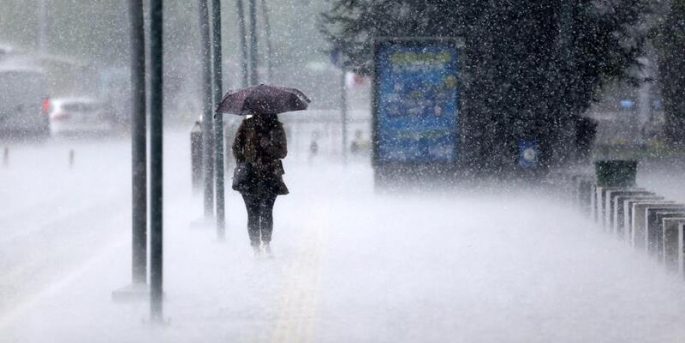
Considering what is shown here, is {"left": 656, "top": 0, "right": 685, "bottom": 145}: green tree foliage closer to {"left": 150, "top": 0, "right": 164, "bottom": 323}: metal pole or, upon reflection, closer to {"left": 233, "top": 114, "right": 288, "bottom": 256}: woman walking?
{"left": 233, "top": 114, "right": 288, "bottom": 256}: woman walking

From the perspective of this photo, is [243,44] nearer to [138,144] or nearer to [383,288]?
[383,288]

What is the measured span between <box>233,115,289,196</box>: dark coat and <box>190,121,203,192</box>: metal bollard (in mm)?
9024

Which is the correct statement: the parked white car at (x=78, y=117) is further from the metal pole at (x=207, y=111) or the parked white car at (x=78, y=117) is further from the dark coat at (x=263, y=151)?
the dark coat at (x=263, y=151)

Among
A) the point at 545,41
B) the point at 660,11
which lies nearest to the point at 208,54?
the point at 545,41

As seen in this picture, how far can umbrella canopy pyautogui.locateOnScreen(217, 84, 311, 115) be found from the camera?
543 inches

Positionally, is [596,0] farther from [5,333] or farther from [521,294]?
[5,333]

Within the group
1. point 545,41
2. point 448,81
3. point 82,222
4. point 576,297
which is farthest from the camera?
point 545,41

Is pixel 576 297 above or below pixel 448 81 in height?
below

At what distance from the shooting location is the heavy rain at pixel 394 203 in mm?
10398

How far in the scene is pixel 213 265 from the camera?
543 inches

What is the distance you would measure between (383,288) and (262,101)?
2.78 m

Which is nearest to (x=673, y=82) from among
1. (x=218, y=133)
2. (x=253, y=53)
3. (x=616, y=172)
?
(x=253, y=53)

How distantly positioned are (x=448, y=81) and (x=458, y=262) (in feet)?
28.9

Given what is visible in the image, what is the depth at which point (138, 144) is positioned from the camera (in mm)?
11195
